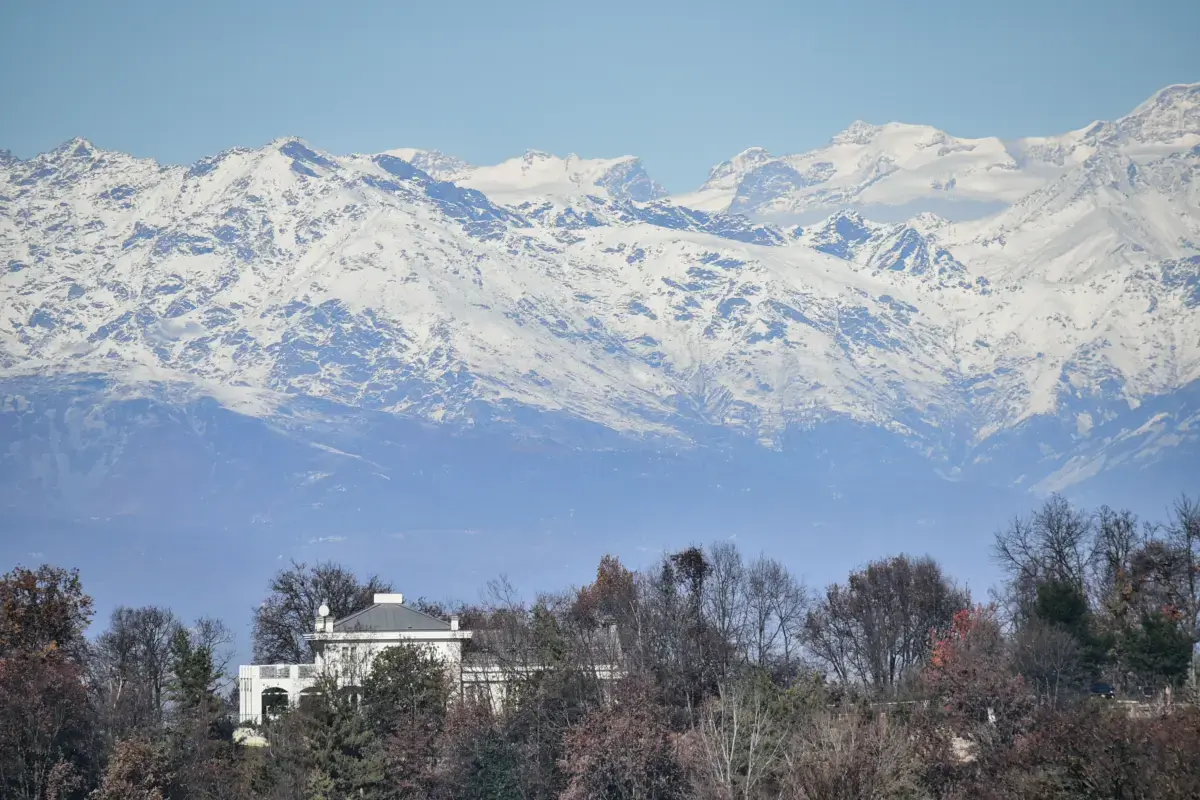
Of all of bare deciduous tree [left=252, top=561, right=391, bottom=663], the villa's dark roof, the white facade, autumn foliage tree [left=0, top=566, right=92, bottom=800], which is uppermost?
bare deciduous tree [left=252, top=561, right=391, bottom=663]

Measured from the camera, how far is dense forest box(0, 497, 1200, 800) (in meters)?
66.6

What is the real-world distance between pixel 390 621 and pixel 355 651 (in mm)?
10245

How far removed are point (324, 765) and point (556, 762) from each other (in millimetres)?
11682

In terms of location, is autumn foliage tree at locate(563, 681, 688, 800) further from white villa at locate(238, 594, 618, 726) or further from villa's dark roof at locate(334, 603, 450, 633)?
villa's dark roof at locate(334, 603, 450, 633)

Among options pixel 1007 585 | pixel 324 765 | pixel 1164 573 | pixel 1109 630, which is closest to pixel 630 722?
pixel 324 765

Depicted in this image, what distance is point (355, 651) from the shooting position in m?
108

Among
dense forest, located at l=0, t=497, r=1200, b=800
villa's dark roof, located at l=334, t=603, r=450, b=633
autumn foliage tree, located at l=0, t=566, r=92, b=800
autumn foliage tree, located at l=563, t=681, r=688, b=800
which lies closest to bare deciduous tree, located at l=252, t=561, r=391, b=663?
villa's dark roof, located at l=334, t=603, r=450, b=633

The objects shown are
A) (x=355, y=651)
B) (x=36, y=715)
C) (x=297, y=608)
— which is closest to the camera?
→ (x=36, y=715)

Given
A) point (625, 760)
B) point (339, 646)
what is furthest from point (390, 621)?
point (625, 760)

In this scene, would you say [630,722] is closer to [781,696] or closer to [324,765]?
[781,696]

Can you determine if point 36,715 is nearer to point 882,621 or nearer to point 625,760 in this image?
point 625,760

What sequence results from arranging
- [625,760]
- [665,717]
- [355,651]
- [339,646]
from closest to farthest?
[625,760] < [665,717] < [355,651] < [339,646]

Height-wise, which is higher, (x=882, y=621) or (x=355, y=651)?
(x=882, y=621)

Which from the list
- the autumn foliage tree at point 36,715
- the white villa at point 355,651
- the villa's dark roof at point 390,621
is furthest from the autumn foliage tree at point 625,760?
the villa's dark roof at point 390,621
